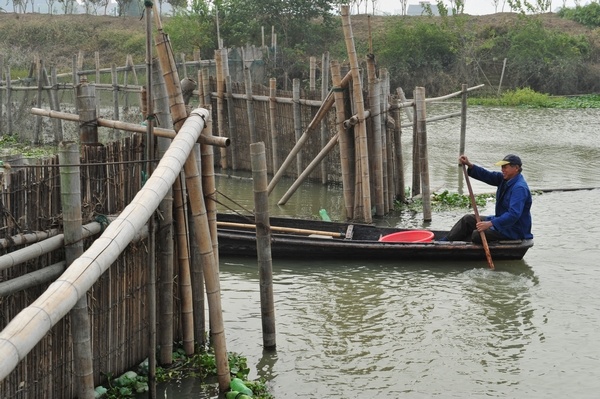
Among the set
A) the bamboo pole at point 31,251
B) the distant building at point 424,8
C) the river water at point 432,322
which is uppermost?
the distant building at point 424,8

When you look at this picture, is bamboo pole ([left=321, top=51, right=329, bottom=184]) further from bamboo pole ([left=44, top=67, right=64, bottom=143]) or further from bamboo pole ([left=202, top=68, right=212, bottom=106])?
bamboo pole ([left=44, top=67, right=64, bottom=143])

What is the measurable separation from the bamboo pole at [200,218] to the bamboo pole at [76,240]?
938 millimetres

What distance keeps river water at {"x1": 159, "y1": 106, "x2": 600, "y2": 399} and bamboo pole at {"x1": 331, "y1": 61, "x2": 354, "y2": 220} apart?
31.2 inches

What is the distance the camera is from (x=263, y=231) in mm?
7070

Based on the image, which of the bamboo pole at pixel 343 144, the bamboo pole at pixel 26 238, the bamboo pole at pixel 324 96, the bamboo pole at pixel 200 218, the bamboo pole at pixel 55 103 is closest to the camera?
the bamboo pole at pixel 26 238

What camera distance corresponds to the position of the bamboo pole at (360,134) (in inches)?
453

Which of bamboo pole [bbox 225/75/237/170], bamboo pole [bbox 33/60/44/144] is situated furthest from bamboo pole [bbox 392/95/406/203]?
bamboo pole [bbox 33/60/44/144]

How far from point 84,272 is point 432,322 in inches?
203

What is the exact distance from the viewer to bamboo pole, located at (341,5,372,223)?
1150 centimetres

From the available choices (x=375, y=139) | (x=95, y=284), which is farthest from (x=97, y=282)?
(x=375, y=139)

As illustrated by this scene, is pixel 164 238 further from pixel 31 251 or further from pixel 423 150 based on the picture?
pixel 423 150

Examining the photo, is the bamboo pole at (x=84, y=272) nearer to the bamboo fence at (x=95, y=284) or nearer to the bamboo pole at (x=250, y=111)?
the bamboo fence at (x=95, y=284)

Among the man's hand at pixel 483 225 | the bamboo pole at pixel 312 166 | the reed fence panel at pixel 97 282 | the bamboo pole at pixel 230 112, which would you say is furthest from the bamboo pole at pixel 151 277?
the bamboo pole at pixel 230 112

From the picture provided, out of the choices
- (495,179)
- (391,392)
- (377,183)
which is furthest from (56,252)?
(377,183)
